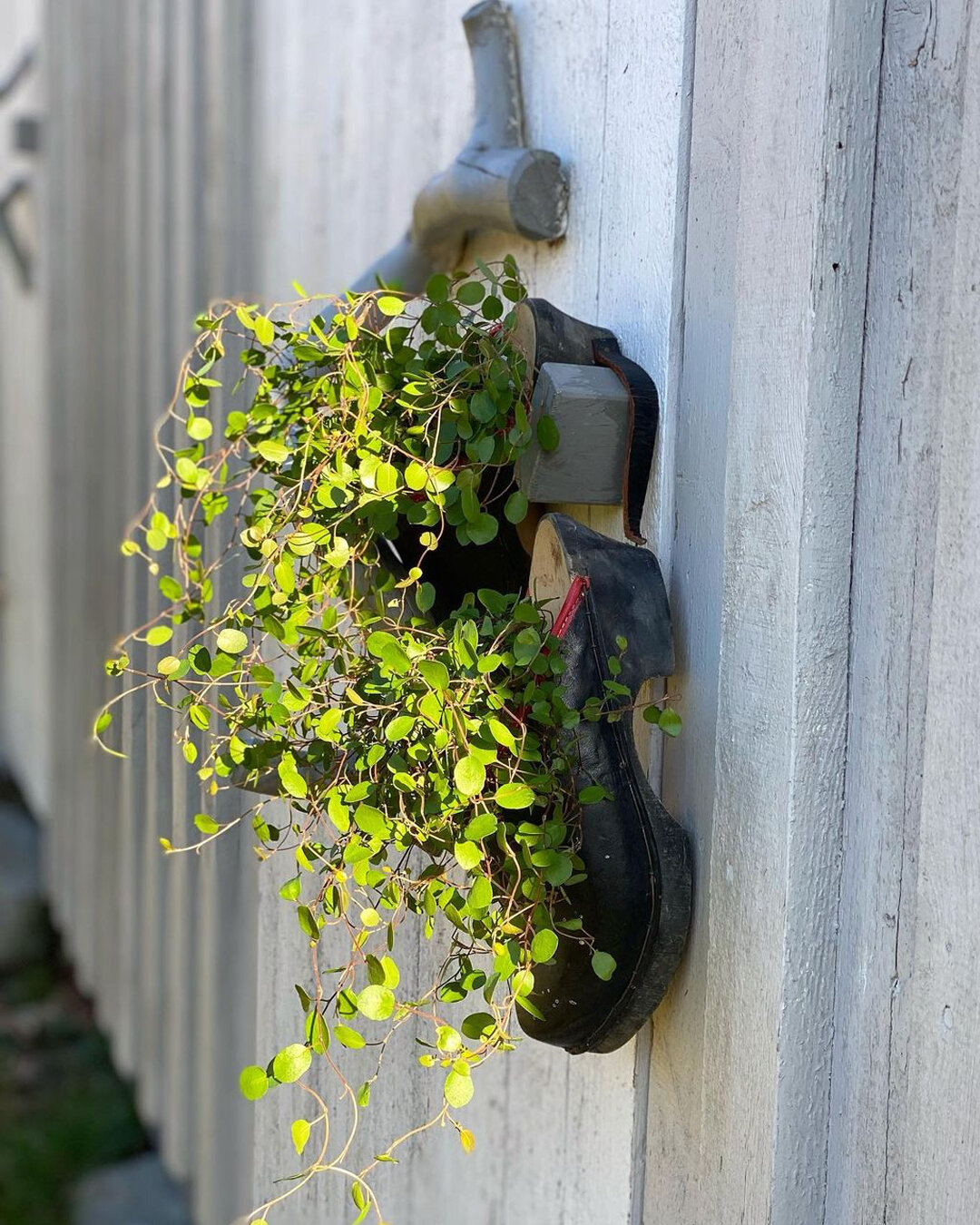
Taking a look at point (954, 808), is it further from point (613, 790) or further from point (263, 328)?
point (263, 328)

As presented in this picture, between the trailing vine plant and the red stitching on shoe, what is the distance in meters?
0.02

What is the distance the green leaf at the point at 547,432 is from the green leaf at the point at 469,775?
0.28 meters

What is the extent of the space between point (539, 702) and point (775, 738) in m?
0.17

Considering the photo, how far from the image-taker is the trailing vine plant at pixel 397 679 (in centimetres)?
88

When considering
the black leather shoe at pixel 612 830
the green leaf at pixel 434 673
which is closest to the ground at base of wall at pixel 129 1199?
the black leather shoe at pixel 612 830

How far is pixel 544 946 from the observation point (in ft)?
2.87

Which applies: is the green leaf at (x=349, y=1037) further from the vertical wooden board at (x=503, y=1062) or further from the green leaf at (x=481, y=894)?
the vertical wooden board at (x=503, y=1062)

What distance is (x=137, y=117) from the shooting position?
8.80 ft

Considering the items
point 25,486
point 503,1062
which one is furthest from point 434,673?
point 25,486

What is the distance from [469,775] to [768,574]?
0.27 meters

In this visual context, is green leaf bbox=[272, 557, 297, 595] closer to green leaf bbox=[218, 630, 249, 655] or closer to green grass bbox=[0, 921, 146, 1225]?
green leaf bbox=[218, 630, 249, 655]

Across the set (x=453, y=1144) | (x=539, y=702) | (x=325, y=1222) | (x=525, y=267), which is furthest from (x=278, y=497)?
(x=325, y=1222)

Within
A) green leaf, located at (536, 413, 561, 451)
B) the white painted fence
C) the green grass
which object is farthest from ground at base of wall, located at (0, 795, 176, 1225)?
green leaf, located at (536, 413, 561, 451)

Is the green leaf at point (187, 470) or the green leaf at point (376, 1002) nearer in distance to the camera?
the green leaf at point (376, 1002)
